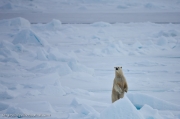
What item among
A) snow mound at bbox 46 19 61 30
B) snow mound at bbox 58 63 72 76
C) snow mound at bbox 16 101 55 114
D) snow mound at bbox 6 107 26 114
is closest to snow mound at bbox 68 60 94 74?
snow mound at bbox 58 63 72 76

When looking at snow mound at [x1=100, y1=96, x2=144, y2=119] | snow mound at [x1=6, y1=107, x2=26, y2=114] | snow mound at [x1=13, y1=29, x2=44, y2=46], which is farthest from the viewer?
snow mound at [x1=13, y1=29, x2=44, y2=46]

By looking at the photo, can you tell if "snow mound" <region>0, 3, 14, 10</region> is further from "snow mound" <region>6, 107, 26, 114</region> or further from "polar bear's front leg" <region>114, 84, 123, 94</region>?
"polar bear's front leg" <region>114, 84, 123, 94</region>

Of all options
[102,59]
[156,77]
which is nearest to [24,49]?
[102,59]

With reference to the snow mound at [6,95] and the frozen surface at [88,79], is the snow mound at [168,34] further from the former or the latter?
the snow mound at [6,95]

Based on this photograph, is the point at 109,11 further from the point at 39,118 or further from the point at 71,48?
the point at 39,118

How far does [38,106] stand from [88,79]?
4.32ft

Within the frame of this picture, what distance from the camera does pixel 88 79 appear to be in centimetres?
432

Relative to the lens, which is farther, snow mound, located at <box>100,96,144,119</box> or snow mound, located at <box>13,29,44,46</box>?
snow mound, located at <box>13,29,44,46</box>

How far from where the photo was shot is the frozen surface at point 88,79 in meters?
2.87

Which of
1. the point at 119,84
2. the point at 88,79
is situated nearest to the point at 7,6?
the point at 88,79

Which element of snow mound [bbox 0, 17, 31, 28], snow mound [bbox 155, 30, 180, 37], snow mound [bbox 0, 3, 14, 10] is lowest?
snow mound [bbox 0, 17, 31, 28]

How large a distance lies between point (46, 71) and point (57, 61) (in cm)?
81

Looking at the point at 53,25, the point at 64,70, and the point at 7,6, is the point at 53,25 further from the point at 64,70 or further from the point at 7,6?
the point at 64,70

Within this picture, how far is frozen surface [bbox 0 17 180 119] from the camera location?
287 centimetres
